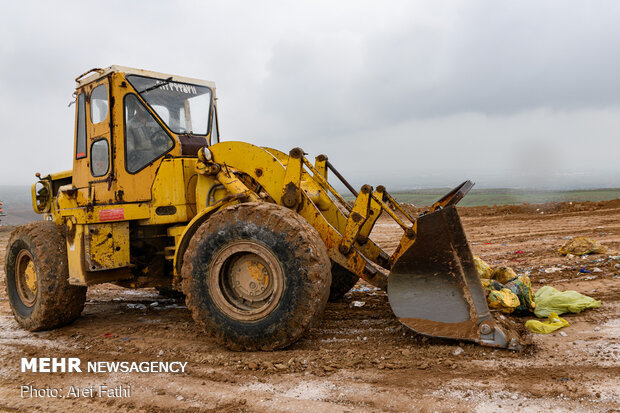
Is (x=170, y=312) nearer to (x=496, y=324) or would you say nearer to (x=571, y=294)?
(x=496, y=324)

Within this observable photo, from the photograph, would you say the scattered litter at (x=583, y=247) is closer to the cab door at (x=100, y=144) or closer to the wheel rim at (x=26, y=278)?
the cab door at (x=100, y=144)

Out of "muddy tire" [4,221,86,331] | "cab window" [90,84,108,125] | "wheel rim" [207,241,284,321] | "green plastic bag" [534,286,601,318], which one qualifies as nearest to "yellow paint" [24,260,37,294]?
"muddy tire" [4,221,86,331]

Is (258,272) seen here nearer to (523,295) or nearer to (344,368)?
(344,368)

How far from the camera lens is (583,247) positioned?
7355 mm

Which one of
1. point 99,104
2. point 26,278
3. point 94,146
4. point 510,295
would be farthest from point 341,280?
point 26,278

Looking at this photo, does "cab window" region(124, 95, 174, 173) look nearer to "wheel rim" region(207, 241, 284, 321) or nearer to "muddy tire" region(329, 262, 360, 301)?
"wheel rim" region(207, 241, 284, 321)

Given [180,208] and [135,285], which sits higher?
[180,208]

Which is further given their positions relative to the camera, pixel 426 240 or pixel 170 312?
pixel 170 312

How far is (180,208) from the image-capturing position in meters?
4.89

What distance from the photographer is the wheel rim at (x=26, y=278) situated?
5.45 m

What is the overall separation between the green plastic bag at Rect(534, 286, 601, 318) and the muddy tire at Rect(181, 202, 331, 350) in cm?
226

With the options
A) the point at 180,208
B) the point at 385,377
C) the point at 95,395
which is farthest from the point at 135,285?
the point at 385,377

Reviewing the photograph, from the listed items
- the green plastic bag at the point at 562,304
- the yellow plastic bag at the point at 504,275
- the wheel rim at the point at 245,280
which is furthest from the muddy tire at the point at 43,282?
the green plastic bag at the point at 562,304

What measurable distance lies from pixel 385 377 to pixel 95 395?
7.14ft
